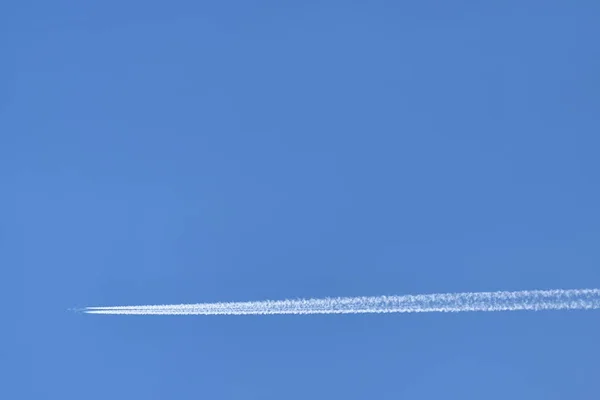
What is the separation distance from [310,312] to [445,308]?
1.92 meters

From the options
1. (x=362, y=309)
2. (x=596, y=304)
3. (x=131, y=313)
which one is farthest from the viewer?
(x=131, y=313)

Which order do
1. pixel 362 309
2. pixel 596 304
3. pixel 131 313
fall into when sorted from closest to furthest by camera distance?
pixel 596 304
pixel 362 309
pixel 131 313

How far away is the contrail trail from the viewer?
1213 centimetres

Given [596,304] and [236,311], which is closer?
[596,304]

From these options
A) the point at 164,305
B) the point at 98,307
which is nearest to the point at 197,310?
the point at 164,305

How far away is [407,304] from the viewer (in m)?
12.7

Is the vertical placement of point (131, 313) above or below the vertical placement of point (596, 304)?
above

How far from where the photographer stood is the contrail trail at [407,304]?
1213 cm

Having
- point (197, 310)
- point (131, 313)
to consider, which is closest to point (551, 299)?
point (197, 310)

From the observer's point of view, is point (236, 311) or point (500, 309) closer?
point (500, 309)

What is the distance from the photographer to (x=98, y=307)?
1403cm

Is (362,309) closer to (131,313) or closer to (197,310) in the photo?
(197,310)

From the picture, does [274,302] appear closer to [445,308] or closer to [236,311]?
[236,311]

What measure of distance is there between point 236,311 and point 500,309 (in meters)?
3.78
